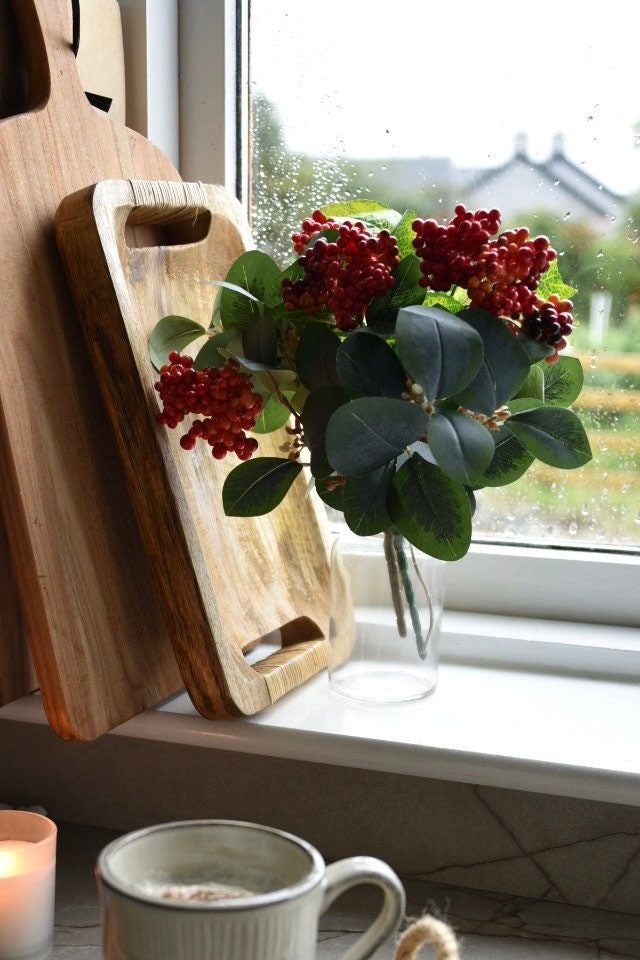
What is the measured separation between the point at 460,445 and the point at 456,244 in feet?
0.43

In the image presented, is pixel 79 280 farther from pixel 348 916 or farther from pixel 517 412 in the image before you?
pixel 348 916

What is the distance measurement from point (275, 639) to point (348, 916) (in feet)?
1.01

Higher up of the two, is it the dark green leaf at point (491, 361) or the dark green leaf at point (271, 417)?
the dark green leaf at point (491, 361)

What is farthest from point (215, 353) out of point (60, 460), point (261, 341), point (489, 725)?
point (489, 725)

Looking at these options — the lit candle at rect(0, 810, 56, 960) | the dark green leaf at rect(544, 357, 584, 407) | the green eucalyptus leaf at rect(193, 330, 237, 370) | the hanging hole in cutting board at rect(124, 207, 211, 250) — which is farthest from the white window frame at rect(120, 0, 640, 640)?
the lit candle at rect(0, 810, 56, 960)

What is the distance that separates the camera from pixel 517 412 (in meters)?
0.74

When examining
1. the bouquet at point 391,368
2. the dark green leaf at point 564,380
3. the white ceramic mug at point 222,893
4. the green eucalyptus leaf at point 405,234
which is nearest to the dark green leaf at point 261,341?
the bouquet at point 391,368

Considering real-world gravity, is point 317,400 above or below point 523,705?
above

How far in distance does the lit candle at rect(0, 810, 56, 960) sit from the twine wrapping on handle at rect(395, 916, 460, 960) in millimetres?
274

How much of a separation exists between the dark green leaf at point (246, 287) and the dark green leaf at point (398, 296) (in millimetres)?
88

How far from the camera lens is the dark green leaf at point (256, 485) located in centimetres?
75

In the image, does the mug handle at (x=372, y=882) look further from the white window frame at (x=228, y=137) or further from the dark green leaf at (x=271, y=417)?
the white window frame at (x=228, y=137)

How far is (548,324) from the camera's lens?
2.21ft

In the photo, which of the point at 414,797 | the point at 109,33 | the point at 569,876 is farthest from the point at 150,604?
the point at 109,33
